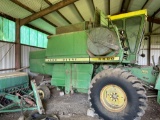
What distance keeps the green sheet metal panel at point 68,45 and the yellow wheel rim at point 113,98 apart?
1.07m

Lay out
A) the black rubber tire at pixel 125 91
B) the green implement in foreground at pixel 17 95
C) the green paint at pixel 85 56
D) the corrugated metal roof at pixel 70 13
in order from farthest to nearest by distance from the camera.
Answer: the corrugated metal roof at pixel 70 13, the green paint at pixel 85 56, the green implement in foreground at pixel 17 95, the black rubber tire at pixel 125 91

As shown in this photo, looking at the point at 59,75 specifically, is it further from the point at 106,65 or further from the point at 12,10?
the point at 12,10

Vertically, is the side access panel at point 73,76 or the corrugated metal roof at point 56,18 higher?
the corrugated metal roof at point 56,18

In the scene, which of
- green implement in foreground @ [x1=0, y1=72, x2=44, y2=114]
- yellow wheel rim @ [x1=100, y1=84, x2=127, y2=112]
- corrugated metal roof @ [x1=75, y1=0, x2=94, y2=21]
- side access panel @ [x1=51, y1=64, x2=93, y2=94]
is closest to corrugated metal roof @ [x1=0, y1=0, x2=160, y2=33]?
corrugated metal roof @ [x1=75, y1=0, x2=94, y2=21]

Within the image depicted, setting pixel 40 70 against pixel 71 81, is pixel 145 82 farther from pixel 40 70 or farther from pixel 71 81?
pixel 40 70

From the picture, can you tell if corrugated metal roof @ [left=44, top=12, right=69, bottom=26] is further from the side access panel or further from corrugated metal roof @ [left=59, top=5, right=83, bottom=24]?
the side access panel

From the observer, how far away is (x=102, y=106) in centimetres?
285

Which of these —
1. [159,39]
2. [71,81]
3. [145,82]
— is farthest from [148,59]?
[71,81]

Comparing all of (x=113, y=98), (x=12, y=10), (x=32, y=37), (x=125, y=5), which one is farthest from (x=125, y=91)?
(x=125, y=5)

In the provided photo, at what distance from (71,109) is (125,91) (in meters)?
1.52

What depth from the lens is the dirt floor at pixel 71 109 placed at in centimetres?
290

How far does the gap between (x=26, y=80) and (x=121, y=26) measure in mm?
3368

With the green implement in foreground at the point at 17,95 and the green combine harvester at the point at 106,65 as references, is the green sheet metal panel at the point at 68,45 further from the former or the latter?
the green implement in foreground at the point at 17,95

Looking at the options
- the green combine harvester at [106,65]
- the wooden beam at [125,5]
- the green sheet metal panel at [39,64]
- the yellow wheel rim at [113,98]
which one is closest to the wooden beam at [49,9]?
the green combine harvester at [106,65]
